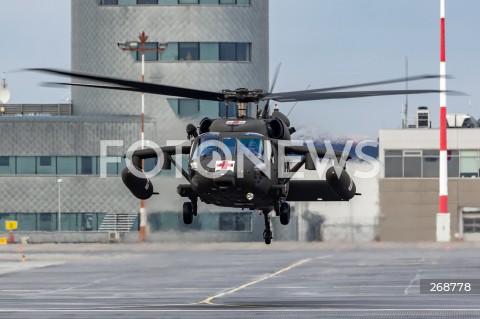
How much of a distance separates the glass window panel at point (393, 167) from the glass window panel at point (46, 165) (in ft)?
117

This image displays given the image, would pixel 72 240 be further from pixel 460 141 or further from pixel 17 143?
pixel 460 141

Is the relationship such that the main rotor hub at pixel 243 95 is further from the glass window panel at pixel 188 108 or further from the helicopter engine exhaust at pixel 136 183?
the glass window panel at pixel 188 108

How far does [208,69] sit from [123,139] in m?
11.6

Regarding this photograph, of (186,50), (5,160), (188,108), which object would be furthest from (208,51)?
(5,160)

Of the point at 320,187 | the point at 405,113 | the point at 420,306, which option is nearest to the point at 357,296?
the point at 420,306

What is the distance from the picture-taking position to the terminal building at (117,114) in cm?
12225

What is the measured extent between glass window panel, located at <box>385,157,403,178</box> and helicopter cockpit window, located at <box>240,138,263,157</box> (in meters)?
88.7

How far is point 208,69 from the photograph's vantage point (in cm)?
12238

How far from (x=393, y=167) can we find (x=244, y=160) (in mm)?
90061

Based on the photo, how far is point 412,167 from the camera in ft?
410

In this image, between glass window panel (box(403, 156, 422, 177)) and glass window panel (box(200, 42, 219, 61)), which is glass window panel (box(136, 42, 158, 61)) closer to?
glass window panel (box(200, 42, 219, 61))

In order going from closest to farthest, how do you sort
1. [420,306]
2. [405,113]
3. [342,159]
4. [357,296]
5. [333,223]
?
1. [342,159]
2. [333,223]
3. [405,113]
4. [420,306]
5. [357,296]

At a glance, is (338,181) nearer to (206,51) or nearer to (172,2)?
(206,51)

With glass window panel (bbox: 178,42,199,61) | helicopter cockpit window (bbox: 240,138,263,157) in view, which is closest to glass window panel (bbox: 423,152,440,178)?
→ glass window panel (bbox: 178,42,199,61)
